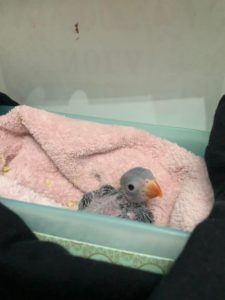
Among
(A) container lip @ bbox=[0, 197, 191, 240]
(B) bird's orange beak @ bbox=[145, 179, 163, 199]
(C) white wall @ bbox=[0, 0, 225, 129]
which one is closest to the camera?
(A) container lip @ bbox=[0, 197, 191, 240]

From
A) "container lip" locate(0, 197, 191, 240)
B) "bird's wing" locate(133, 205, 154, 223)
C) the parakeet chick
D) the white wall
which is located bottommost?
"bird's wing" locate(133, 205, 154, 223)

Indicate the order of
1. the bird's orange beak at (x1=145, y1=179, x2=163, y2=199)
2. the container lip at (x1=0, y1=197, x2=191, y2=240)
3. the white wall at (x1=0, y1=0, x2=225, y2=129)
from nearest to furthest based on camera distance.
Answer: the container lip at (x1=0, y1=197, x2=191, y2=240) < the bird's orange beak at (x1=145, y1=179, x2=163, y2=199) < the white wall at (x1=0, y1=0, x2=225, y2=129)

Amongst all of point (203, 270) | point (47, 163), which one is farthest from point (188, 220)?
point (47, 163)

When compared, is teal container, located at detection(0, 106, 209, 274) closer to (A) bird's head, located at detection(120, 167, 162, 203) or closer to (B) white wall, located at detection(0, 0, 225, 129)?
(A) bird's head, located at detection(120, 167, 162, 203)

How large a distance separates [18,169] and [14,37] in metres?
0.30

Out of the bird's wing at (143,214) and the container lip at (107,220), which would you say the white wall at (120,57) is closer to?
the bird's wing at (143,214)

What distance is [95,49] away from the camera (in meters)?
0.78

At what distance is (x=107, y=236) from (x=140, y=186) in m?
0.14

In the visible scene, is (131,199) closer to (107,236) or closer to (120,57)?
(107,236)

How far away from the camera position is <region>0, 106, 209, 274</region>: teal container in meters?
0.45

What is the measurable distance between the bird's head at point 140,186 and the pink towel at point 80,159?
61mm

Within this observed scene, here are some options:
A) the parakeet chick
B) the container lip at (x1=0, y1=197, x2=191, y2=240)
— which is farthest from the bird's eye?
the container lip at (x1=0, y1=197, x2=191, y2=240)

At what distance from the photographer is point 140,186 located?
59cm

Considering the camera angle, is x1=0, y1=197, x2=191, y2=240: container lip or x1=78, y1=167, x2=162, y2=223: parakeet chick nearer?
x1=0, y1=197, x2=191, y2=240: container lip
